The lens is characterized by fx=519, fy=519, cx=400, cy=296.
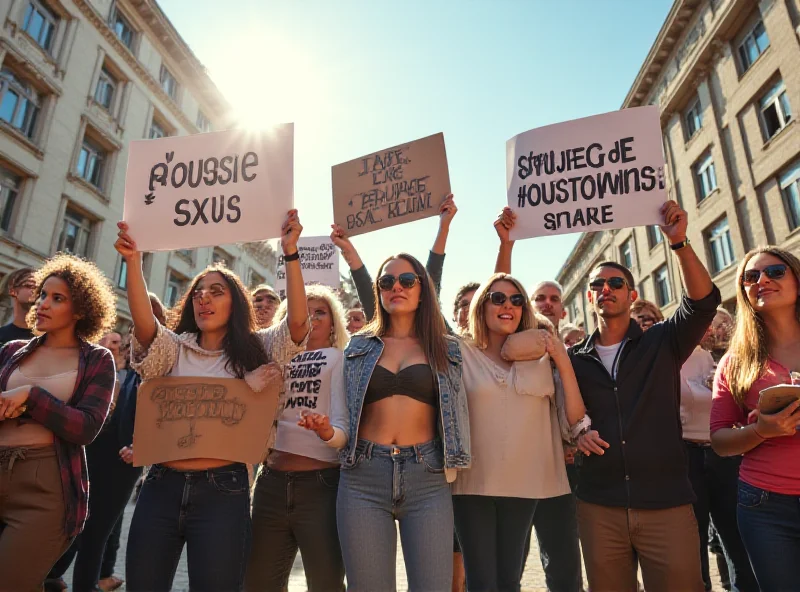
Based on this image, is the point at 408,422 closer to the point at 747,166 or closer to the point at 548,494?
the point at 548,494

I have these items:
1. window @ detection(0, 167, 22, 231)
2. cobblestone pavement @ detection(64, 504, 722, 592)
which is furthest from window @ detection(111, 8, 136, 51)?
cobblestone pavement @ detection(64, 504, 722, 592)

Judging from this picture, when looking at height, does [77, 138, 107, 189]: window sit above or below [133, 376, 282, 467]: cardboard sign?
above

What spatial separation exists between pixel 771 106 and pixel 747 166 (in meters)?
1.86

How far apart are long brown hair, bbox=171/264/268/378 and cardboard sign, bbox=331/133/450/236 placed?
1.33m

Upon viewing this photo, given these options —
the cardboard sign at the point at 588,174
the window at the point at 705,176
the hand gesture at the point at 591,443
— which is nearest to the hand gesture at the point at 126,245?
the cardboard sign at the point at 588,174

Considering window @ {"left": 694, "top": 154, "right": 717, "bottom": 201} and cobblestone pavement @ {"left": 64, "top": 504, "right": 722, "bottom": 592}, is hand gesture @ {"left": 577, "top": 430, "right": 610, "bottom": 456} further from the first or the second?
window @ {"left": 694, "top": 154, "right": 717, "bottom": 201}

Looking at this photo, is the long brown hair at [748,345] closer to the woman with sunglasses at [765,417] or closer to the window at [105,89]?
the woman with sunglasses at [765,417]

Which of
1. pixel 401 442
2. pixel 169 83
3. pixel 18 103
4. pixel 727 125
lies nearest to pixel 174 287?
pixel 169 83

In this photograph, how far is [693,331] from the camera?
2.98 m

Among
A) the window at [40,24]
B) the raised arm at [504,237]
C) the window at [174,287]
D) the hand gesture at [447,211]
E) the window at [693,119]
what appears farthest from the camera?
the window at [174,287]

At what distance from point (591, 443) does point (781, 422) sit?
2.78ft

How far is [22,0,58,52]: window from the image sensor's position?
15.5m

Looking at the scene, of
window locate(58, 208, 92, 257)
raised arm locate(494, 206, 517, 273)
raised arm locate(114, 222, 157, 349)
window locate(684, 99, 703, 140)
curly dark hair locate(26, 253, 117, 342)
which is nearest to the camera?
raised arm locate(114, 222, 157, 349)

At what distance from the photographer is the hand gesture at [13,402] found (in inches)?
103
